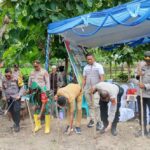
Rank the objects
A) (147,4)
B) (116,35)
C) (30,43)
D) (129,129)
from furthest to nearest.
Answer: (30,43) → (116,35) → (129,129) → (147,4)

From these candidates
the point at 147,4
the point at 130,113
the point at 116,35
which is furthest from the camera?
the point at 116,35

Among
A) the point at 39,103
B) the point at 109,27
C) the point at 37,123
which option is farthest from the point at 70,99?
the point at 109,27

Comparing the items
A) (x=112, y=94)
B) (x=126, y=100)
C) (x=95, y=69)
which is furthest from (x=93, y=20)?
(x=126, y=100)

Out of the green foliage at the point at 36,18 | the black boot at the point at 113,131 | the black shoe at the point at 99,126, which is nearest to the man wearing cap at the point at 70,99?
the black shoe at the point at 99,126

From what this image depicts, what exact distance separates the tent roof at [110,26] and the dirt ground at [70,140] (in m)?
2.09

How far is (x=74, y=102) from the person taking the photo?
6.94m

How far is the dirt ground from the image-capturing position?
20.2ft

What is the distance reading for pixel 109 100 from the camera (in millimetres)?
6672

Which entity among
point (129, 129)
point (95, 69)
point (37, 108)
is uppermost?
point (95, 69)

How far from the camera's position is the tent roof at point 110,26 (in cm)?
637

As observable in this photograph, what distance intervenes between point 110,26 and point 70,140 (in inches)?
92.4

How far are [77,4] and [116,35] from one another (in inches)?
48.6

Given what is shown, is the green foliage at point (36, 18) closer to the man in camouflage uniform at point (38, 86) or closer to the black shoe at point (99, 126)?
the man in camouflage uniform at point (38, 86)

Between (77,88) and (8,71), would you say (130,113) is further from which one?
(8,71)
